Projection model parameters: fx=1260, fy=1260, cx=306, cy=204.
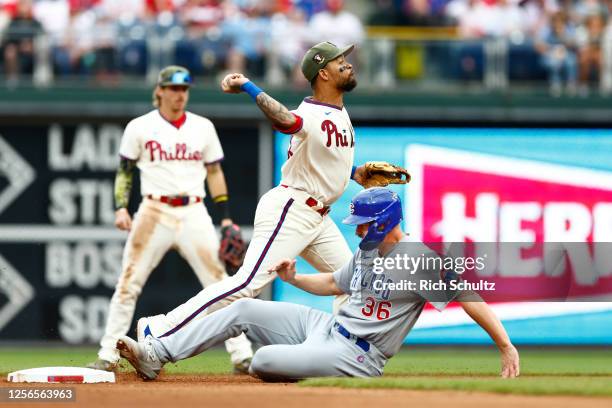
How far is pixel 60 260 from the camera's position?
12.6 m

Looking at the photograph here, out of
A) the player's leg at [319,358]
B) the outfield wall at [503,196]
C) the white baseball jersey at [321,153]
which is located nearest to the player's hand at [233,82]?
the white baseball jersey at [321,153]

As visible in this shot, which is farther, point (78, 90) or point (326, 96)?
point (78, 90)

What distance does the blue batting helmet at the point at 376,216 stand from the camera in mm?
6992

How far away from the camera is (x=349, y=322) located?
7.13 metres

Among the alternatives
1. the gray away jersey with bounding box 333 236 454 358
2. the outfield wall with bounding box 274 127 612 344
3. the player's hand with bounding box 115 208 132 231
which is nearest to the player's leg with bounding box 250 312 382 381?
the gray away jersey with bounding box 333 236 454 358

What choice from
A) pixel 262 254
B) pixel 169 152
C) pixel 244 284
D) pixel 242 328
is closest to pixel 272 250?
pixel 262 254

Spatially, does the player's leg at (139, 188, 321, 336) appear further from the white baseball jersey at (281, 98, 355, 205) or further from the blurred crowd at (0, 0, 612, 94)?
the blurred crowd at (0, 0, 612, 94)

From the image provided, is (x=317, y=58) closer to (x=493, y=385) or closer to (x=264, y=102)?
(x=264, y=102)

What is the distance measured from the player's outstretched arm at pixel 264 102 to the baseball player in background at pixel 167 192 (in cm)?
197

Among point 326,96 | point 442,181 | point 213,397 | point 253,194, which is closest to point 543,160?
point 442,181

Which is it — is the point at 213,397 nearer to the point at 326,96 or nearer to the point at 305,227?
the point at 305,227

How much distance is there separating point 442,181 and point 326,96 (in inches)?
197

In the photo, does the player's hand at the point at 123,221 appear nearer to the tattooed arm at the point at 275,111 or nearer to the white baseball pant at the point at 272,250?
the white baseball pant at the point at 272,250

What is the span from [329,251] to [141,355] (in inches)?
56.7
